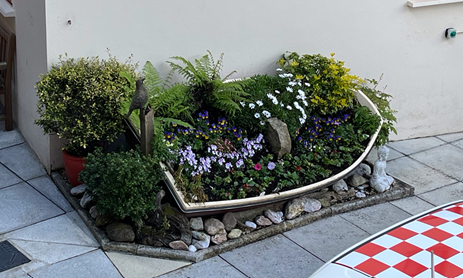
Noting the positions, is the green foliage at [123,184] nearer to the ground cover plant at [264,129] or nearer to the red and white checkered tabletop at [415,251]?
the ground cover plant at [264,129]

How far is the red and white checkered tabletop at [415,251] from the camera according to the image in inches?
150

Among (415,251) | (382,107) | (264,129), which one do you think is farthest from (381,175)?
(415,251)

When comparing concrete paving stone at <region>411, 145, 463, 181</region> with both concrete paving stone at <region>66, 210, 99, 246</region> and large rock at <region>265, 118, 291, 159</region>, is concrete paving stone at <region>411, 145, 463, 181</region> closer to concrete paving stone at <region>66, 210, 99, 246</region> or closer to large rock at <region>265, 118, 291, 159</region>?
large rock at <region>265, 118, 291, 159</region>

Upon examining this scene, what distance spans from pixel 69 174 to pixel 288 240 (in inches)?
94.8

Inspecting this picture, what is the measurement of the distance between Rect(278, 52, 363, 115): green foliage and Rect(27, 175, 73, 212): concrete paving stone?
118 inches

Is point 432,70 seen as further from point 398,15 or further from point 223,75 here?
point 223,75

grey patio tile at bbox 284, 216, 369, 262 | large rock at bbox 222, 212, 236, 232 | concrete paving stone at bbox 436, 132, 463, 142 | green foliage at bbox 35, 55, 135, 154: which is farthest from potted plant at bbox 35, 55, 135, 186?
concrete paving stone at bbox 436, 132, 463, 142

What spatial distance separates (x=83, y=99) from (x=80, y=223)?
4.02 feet

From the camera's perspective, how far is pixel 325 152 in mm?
6633

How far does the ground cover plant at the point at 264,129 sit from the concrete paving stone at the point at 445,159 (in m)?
1.35

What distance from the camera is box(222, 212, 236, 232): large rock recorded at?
5691 mm

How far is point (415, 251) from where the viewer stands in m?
4.02

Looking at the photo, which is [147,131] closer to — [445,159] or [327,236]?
[327,236]

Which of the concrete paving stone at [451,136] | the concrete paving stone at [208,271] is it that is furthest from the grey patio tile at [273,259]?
the concrete paving stone at [451,136]
